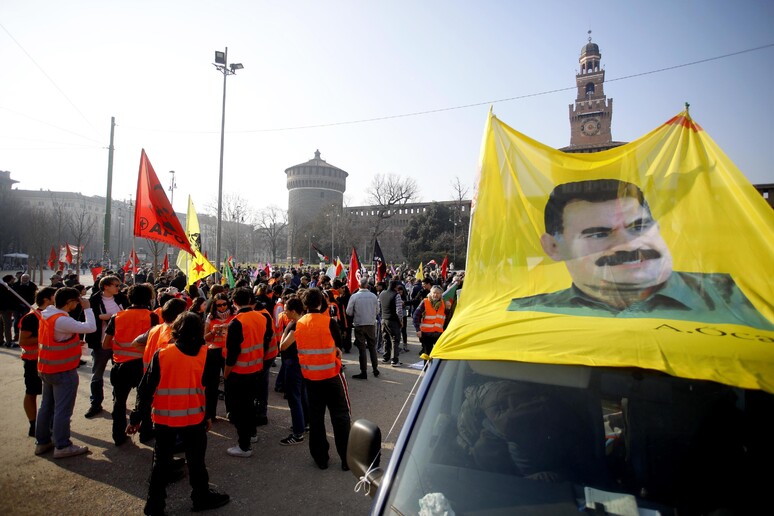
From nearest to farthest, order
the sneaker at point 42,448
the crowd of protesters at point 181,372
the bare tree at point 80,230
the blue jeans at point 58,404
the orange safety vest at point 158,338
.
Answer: the crowd of protesters at point 181,372
the orange safety vest at point 158,338
the blue jeans at point 58,404
the sneaker at point 42,448
the bare tree at point 80,230

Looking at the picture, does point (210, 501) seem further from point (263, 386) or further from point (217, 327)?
point (217, 327)

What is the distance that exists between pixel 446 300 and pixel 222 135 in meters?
12.8

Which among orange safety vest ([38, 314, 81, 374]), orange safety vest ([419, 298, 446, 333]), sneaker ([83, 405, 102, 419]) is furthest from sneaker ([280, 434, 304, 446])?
orange safety vest ([419, 298, 446, 333])

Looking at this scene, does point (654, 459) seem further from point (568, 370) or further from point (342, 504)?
point (342, 504)

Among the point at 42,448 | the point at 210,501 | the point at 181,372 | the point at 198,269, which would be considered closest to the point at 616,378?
the point at 181,372

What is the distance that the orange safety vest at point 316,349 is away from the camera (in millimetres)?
4797

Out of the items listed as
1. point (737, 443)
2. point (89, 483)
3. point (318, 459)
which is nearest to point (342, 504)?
point (318, 459)

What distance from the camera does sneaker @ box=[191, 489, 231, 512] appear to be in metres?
4.00

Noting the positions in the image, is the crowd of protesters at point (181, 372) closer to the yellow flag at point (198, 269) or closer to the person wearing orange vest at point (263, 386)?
the person wearing orange vest at point (263, 386)

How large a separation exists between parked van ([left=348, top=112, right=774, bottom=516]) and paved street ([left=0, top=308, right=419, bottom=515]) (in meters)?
2.53

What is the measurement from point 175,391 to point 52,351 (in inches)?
84.8

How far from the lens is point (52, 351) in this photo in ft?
16.0

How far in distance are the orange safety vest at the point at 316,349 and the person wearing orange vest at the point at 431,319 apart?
12.4 ft

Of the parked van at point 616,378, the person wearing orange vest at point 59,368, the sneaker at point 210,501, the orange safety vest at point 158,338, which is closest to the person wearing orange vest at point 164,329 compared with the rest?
the orange safety vest at point 158,338
